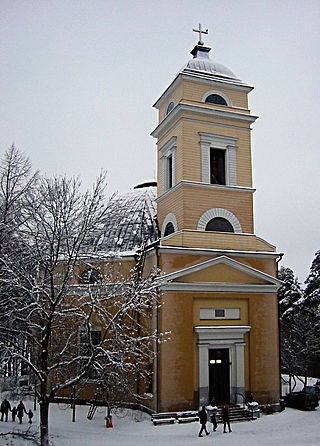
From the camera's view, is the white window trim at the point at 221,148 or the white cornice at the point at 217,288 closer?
the white cornice at the point at 217,288

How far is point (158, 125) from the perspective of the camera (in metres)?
25.8

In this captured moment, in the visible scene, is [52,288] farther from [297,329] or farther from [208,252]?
[297,329]

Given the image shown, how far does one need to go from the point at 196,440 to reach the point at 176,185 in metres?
11.3

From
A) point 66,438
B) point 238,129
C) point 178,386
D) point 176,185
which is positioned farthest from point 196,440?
point 238,129

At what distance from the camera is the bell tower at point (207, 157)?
75.3 feet

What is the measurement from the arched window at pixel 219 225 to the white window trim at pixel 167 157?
2837 millimetres

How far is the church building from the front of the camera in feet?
67.7

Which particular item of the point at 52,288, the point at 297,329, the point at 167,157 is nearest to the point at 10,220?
the point at 52,288

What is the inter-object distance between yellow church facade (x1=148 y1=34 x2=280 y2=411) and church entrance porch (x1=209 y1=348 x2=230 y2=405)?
1.6 inches

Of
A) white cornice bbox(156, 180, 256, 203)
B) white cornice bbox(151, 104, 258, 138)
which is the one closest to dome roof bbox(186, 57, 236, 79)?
white cornice bbox(151, 104, 258, 138)

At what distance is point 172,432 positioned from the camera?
18.2 meters

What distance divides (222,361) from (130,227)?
29.1 feet

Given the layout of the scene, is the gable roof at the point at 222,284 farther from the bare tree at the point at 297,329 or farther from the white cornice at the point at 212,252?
the bare tree at the point at 297,329

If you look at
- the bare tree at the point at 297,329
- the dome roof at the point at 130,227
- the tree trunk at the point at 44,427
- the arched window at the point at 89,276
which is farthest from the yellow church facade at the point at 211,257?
the bare tree at the point at 297,329
